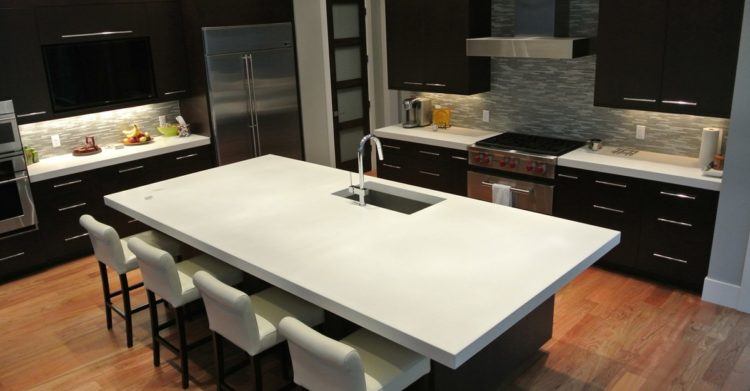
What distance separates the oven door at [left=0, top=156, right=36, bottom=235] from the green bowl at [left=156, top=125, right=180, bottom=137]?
1.50 meters

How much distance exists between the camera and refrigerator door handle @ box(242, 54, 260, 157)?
6.26m

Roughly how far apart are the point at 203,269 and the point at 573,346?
2.32 metres

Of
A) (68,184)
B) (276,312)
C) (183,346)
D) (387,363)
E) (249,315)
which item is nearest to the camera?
(387,363)

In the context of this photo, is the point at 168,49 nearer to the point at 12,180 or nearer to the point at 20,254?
the point at 12,180

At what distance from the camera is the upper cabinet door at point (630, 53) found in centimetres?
438

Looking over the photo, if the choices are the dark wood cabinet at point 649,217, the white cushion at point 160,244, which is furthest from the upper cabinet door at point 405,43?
the white cushion at point 160,244

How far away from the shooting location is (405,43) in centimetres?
597

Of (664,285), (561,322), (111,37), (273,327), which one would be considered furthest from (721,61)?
(111,37)

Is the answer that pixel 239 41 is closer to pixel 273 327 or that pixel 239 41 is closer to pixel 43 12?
pixel 43 12

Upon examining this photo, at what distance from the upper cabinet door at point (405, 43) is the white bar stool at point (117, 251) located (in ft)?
9.76

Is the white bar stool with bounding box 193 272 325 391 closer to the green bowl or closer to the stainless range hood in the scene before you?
the stainless range hood

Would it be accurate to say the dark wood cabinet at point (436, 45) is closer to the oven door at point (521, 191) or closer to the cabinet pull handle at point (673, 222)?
the oven door at point (521, 191)

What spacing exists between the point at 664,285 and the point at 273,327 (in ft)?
10.3

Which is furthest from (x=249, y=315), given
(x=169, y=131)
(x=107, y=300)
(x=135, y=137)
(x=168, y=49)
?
(x=168, y=49)
